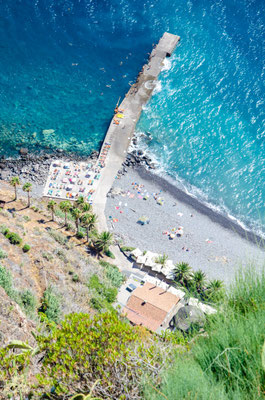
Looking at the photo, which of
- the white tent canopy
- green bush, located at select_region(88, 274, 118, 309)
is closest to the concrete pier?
the white tent canopy

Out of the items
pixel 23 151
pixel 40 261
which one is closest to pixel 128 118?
pixel 23 151

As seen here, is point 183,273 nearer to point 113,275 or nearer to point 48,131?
point 113,275

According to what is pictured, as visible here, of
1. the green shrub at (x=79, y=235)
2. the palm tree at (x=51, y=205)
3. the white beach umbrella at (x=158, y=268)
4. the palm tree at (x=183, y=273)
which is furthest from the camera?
the green shrub at (x=79, y=235)

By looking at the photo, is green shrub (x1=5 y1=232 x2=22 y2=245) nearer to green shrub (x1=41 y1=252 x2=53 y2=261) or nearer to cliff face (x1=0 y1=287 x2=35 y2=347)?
green shrub (x1=41 y1=252 x2=53 y2=261)

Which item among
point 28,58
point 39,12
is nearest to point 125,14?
point 39,12

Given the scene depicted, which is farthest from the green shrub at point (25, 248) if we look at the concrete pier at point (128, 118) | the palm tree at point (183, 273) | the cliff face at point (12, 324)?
the palm tree at point (183, 273)

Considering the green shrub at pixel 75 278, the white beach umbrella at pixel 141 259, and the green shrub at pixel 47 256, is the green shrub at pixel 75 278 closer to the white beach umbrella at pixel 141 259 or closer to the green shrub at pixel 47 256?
the green shrub at pixel 47 256

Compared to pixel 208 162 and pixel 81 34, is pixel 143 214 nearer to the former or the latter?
pixel 208 162
